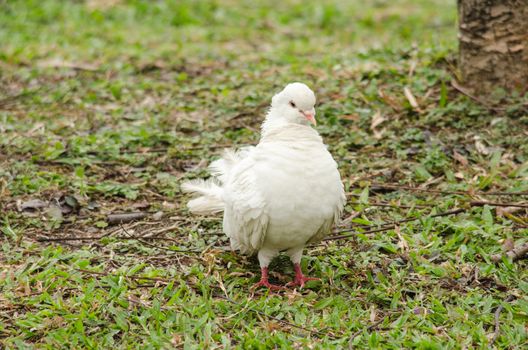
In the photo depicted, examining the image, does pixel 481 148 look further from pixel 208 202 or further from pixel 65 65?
pixel 65 65

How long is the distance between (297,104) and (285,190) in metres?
0.57

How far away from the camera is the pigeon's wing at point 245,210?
171 inches

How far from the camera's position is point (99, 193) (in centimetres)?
588

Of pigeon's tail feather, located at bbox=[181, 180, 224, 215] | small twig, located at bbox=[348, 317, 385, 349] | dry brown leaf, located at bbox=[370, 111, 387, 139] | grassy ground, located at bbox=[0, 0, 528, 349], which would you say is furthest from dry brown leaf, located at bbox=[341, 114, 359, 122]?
small twig, located at bbox=[348, 317, 385, 349]

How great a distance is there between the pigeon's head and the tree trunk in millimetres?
2696

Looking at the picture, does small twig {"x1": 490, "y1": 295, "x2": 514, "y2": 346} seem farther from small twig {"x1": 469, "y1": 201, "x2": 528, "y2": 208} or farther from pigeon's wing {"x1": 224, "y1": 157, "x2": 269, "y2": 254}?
pigeon's wing {"x1": 224, "y1": 157, "x2": 269, "y2": 254}

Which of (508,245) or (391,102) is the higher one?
(391,102)

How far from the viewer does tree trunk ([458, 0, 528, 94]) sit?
659 cm

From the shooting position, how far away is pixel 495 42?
6.62 m

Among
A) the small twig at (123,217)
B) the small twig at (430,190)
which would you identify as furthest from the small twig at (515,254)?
the small twig at (123,217)

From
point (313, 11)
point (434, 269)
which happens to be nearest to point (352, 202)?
point (434, 269)

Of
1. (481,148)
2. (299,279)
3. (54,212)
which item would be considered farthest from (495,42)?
(54,212)

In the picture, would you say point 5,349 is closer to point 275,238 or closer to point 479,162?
point 275,238

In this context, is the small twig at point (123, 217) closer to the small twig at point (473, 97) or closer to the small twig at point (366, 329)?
the small twig at point (366, 329)
